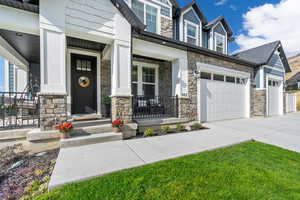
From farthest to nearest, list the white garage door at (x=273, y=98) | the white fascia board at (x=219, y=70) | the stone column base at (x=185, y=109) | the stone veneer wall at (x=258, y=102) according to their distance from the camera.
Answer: the white garage door at (x=273, y=98) < the stone veneer wall at (x=258, y=102) < the white fascia board at (x=219, y=70) < the stone column base at (x=185, y=109)

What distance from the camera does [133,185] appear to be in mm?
2166

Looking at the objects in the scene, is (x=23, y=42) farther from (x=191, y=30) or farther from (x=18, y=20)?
(x=191, y=30)

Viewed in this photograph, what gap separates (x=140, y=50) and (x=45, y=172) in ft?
15.5

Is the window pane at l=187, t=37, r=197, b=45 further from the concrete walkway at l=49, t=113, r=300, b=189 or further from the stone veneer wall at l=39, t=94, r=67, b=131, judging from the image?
the stone veneer wall at l=39, t=94, r=67, b=131

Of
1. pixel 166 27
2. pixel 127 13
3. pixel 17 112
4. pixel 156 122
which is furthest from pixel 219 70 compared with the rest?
pixel 17 112

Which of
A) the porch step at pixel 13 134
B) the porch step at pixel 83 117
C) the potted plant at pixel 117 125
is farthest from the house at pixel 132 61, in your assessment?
the porch step at pixel 13 134

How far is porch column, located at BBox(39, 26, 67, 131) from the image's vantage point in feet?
12.2

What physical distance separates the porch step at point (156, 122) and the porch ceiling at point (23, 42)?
4743 mm

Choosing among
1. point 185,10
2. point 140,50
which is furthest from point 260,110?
point 140,50

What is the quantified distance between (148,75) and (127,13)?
331 centimetres

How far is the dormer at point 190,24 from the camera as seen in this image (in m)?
7.92

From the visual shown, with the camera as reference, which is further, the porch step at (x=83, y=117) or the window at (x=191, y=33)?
the window at (x=191, y=33)

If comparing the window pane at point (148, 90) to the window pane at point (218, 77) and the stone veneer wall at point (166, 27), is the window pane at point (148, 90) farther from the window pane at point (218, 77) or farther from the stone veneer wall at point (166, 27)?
the window pane at point (218, 77)

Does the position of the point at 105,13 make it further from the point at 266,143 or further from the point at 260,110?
the point at 260,110
